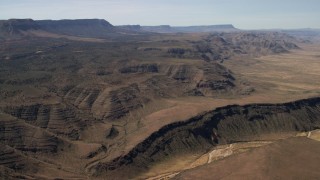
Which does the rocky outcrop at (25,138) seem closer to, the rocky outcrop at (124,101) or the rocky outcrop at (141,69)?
the rocky outcrop at (124,101)

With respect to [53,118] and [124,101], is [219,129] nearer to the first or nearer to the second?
[124,101]

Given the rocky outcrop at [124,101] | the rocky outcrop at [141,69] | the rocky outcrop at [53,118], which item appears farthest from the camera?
the rocky outcrop at [141,69]

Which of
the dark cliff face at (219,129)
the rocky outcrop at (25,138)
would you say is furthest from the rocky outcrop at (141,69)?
the rocky outcrop at (25,138)

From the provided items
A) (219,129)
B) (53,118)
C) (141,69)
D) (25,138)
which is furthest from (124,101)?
(141,69)

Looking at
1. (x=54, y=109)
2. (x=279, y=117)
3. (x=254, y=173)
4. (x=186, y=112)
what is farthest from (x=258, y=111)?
(x=54, y=109)

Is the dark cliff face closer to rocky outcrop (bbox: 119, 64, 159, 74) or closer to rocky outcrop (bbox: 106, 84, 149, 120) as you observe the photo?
rocky outcrop (bbox: 106, 84, 149, 120)

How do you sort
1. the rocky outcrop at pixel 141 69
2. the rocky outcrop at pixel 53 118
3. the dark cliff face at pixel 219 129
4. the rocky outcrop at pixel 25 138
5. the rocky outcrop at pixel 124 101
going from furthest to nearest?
1. the rocky outcrop at pixel 141 69
2. the rocky outcrop at pixel 124 101
3. the rocky outcrop at pixel 53 118
4. the rocky outcrop at pixel 25 138
5. the dark cliff face at pixel 219 129

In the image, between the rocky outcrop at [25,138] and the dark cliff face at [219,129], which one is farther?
the rocky outcrop at [25,138]

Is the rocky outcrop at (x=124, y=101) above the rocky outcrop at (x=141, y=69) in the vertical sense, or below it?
below
